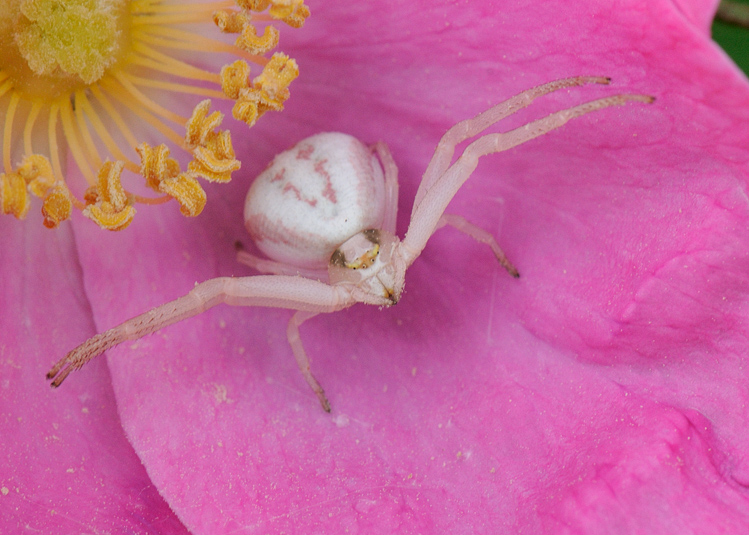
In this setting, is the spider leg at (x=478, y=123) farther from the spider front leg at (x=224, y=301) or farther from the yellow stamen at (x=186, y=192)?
the yellow stamen at (x=186, y=192)

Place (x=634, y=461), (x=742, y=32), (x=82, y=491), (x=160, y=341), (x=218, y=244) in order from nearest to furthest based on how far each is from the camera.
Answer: (x=634, y=461)
(x=82, y=491)
(x=160, y=341)
(x=218, y=244)
(x=742, y=32)

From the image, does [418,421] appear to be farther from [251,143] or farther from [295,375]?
[251,143]

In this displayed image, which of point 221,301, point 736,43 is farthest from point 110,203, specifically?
point 736,43

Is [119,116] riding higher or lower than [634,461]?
higher

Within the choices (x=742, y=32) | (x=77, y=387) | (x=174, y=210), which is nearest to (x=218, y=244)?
(x=174, y=210)

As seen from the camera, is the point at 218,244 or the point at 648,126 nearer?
the point at 648,126

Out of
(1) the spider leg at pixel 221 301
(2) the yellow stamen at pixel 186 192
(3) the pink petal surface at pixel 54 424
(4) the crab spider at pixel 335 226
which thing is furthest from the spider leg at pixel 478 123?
(3) the pink petal surface at pixel 54 424
